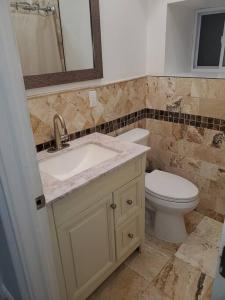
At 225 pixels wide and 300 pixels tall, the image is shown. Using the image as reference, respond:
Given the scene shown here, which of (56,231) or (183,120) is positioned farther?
(183,120)

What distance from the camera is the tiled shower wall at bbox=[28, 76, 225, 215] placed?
62.2 inches

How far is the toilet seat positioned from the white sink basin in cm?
52

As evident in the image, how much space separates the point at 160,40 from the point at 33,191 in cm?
165

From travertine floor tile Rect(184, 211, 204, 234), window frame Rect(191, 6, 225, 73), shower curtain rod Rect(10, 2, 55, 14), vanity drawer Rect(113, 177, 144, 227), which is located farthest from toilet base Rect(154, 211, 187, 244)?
shower curtain rod Rect(10, 2, 55, 14)

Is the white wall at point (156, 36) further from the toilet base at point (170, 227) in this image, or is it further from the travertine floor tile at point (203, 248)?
the travertine floor tile at point (203, 248)

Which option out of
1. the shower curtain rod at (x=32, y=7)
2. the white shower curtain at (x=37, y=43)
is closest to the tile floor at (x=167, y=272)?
the white shower curtain at (x=37, y=43)

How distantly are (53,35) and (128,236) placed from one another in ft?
4.48

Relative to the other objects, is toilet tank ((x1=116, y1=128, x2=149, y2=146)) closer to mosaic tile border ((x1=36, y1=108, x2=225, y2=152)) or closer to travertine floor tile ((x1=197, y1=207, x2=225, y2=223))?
mosaic tile border ((x1=36, y1=108, x2=225, y2=152))

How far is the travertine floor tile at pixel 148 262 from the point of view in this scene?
1.60 meters

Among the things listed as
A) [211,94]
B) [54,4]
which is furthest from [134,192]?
[54,4]

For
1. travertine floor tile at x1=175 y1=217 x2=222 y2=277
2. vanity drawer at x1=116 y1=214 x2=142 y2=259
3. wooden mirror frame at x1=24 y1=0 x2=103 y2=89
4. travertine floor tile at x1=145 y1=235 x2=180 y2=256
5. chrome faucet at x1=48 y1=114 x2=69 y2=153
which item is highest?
wooden mirror frame at x1=24 y1=0 x2=103 y2=89

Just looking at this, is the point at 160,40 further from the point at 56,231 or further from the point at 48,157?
the point at 56,231

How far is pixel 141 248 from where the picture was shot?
1.75 meters

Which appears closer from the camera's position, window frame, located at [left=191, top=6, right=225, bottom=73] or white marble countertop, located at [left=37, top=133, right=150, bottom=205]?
white marble countertop, located at [left=37, top=133, right=150, bottom=205]
